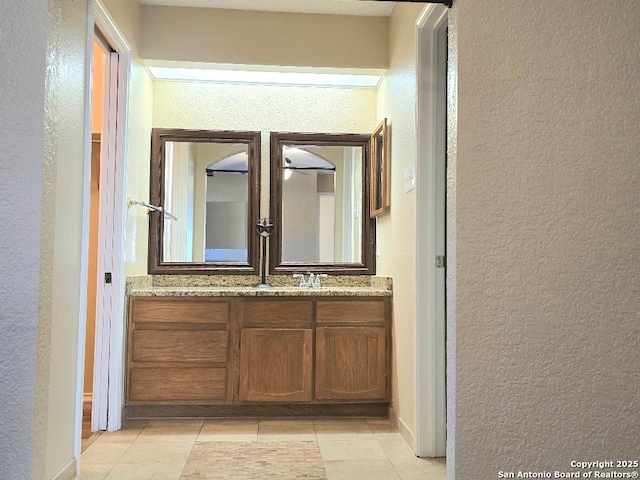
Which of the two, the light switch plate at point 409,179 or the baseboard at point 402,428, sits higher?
the light switch plate at point 409,179

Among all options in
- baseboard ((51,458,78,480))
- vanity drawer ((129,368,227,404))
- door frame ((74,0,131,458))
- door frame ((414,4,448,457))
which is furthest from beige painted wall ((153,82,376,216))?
baseboard ((51,458,78,480))

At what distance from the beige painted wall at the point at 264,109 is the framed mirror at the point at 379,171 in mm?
294

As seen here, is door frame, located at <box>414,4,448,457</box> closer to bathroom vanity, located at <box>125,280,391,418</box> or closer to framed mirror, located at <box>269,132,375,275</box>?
bathroom vanity, located at <box>125,280,391,418</box>

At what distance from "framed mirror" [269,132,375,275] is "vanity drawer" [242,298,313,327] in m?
0.54

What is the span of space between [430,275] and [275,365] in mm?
1185

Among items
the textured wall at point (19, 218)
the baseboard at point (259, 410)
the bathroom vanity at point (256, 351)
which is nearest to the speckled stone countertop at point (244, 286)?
the bathroom vanity at point (256, 351)

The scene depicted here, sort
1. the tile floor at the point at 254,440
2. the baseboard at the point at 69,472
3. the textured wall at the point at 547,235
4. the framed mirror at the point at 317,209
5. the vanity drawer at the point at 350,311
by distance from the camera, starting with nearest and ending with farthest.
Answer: the textured wall at the point at 547,235 < the baseboard at the point at 69,472 < the tile floor at the point at 254,440 < the vanity drawer at the point at 350,311 < the framed mirror at the point at 317,209

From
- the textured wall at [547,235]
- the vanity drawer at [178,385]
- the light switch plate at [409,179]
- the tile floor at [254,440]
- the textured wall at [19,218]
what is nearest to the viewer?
the textured wall at [19,218]

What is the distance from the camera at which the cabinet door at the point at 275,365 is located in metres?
3.50

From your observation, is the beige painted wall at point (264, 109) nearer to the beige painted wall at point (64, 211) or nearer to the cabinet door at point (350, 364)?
the cabinet door at point (350, 364)

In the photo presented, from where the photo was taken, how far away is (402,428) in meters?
3.22

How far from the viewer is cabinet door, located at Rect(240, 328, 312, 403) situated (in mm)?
3496

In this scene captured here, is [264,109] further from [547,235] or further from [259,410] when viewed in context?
[547,235]

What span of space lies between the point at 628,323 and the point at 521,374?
0.39 m
